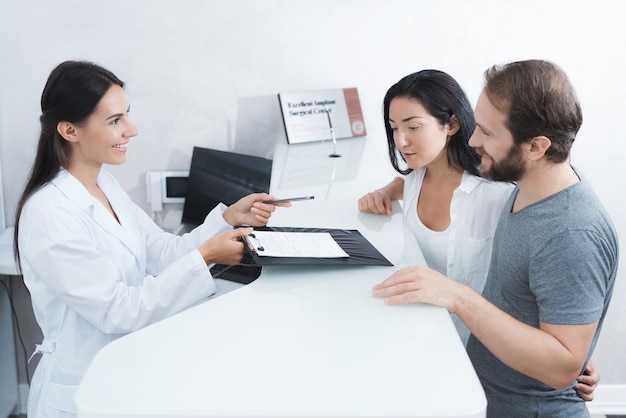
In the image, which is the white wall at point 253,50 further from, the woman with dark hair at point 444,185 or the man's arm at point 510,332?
the man's arm at point 510,332

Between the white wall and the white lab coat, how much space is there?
1.01m

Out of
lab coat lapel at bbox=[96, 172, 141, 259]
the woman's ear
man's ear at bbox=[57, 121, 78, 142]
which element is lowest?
lab coat lapel at bbox=[96, 172, 141, 259]

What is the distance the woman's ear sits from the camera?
168 cm

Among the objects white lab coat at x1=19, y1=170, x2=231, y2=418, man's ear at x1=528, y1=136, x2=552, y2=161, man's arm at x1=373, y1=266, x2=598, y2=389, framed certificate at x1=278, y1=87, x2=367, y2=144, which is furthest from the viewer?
framed certificate at x1=278, y1=87, x2=367, y2=144

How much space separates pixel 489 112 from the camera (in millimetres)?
1269

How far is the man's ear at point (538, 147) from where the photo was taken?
47.1 inches

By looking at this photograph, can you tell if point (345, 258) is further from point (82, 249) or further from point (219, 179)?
point (219, 179)

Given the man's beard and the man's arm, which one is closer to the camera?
the man's arm

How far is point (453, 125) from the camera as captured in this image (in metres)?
1.68

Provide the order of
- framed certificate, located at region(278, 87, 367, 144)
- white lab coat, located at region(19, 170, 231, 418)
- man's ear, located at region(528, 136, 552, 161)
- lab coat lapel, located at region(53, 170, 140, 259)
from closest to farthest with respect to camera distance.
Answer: man's ear, located at region(528, 136, 552, 161) → white lab coat, located at region(19, 170, 231, 418) → lab coat lapel, located at region(53, 170, 140, 259) → framed certificate, located at region(278, 87, 367, 144)

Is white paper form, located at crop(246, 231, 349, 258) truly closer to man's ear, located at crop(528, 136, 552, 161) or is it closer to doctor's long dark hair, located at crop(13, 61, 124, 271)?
man's ear, located at crop(528, 136, 552, 161)

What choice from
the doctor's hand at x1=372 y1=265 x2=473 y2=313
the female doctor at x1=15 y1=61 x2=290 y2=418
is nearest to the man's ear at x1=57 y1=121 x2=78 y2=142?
the female doctor at x1=15 y1=61 x2=290 y2=418

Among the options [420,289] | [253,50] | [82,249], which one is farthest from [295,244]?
[253,50]

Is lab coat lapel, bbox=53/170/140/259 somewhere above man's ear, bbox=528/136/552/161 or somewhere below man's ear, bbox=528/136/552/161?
below
